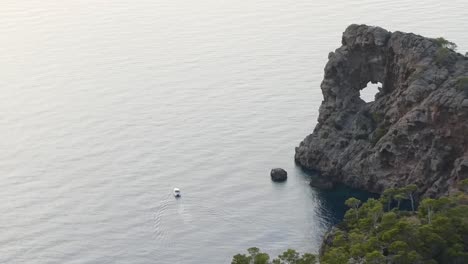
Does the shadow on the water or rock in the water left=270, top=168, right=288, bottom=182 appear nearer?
the shadow on the water

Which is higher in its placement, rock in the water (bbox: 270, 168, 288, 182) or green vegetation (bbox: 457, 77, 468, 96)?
green vegetation (bbox: 457, 77, 468, 96)

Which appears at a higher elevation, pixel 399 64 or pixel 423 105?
pixel 399 64

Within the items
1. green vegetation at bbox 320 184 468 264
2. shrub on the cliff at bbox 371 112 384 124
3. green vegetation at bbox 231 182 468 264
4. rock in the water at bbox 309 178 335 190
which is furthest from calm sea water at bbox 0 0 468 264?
green vegetation at bbox 231 182 468 264

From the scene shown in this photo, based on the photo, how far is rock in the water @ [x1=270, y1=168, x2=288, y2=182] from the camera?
547ft

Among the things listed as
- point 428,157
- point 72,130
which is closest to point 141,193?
point 72,130

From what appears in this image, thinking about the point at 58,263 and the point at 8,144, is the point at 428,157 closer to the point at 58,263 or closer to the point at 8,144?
the point at 58,263

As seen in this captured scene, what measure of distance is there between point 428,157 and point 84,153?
3017 inches

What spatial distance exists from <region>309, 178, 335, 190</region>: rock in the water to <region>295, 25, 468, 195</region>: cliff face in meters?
1.69

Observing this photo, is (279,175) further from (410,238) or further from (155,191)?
(410,238)

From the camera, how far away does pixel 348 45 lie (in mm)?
165125

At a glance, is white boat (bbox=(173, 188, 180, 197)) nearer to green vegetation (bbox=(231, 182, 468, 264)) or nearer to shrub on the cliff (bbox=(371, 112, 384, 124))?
shrub on the cliff (bbox=(371, 112, 384, 124))

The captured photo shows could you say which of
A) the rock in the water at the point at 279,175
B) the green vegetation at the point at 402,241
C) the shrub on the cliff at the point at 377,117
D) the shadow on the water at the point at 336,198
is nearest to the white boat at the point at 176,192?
the rock in the water at the point at 279,175

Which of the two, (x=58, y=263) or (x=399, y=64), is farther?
(x=399, y=64)

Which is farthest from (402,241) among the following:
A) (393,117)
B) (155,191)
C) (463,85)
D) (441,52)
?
(155,191)
